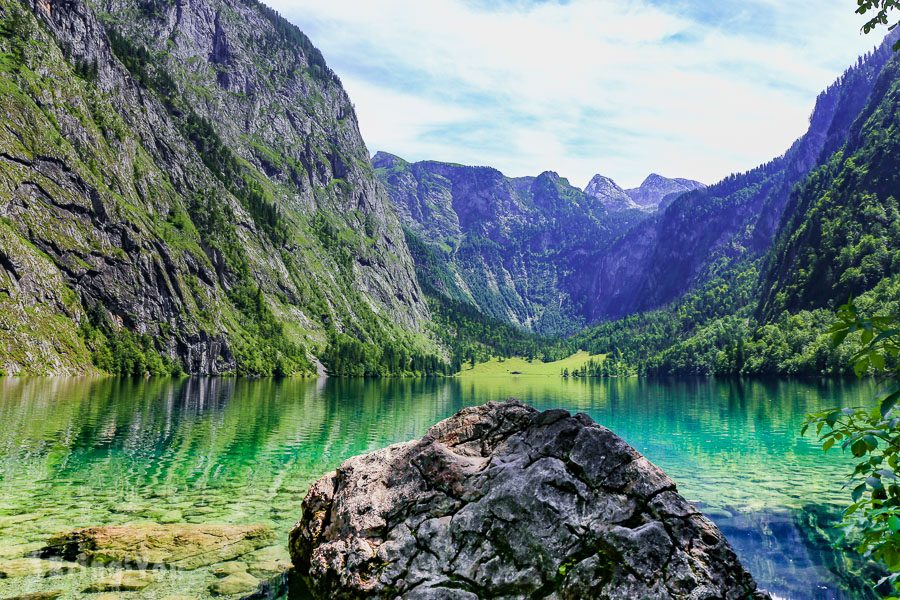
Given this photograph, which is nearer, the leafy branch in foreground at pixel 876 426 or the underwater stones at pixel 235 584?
the leafy branch in foreground at pixel 876 426

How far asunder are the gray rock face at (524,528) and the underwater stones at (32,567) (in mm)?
6993

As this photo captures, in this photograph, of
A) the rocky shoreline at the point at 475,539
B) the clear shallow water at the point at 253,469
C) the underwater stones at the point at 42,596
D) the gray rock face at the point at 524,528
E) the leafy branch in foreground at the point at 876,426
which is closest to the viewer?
the leafy branch in foreground at the point at 876,426

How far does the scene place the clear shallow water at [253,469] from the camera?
65.1ft

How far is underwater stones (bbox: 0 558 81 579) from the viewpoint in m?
15.6

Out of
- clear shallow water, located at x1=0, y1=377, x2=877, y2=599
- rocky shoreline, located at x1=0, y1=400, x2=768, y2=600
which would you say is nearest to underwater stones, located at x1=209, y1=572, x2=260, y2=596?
rocky shoreline, located at x1=0, y1=400, x2=768, y2=600

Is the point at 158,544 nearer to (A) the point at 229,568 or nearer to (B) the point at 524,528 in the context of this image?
(A) the point at 229,568

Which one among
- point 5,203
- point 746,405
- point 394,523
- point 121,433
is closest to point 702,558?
point 394,523

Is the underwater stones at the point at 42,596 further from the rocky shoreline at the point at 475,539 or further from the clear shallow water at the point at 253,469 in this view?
the clear shallow water at the point at 253,469

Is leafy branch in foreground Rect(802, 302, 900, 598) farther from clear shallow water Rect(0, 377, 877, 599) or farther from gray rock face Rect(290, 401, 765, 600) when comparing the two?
clear shallow water Rect(0, 377, 877, 599)

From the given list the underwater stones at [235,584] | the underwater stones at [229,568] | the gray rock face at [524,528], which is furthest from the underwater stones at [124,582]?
the gray rock face at [524,528]

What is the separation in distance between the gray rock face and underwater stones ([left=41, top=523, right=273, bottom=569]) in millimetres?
4070

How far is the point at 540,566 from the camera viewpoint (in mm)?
12523

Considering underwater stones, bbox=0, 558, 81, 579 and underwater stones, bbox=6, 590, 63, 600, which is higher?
underwater stones, bbox=6, 590, 63, 600

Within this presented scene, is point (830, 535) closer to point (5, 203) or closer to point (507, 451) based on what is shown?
point (507, 451)
